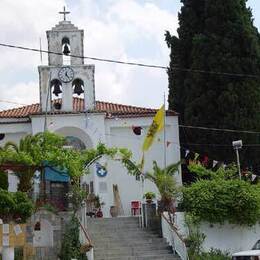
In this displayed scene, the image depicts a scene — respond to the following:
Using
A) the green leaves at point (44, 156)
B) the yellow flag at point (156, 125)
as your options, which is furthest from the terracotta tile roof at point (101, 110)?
the green leaves at point (44, 156)

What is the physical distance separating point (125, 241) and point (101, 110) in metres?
11.5

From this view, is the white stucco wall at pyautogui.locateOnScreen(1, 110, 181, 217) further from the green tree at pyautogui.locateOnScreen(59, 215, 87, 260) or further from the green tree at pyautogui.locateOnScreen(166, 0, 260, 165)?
the green tree at pyautogui.locateOnScreen(59, 215, 87, 260)

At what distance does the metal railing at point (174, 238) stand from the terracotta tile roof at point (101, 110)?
10.8 m

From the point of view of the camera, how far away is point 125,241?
26328 mm

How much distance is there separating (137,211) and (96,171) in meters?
3.11

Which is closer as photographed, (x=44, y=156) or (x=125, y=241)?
(x=44, y=156)

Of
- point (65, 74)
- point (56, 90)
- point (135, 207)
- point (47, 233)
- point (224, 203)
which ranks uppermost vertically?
point (65, 74)

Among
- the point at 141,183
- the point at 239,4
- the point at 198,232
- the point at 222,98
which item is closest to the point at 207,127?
the point at 222,98

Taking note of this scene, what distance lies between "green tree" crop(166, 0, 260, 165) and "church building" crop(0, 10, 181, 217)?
6.94 ft

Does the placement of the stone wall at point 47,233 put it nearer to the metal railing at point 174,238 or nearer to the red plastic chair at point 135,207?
the metal railing at point 174,238

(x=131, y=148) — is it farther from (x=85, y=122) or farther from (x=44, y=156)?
(x=44, y=156)

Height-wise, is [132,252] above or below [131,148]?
below

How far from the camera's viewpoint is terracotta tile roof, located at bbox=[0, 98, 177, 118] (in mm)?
36625

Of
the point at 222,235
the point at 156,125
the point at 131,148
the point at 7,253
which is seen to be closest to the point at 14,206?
the point at 7,253
